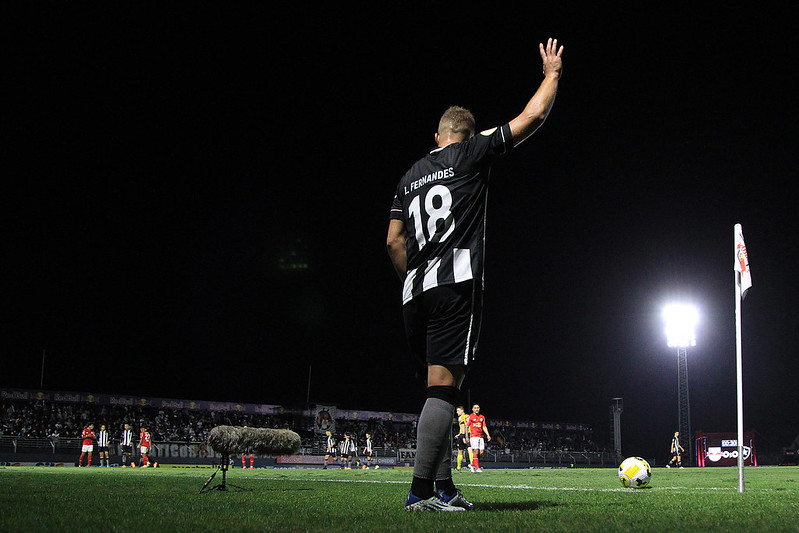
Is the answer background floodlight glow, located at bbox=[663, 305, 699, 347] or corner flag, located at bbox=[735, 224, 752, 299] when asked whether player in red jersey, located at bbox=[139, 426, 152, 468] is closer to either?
corner flag, located at bbox=[735, 224, 752, 299]

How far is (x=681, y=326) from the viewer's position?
40938mm

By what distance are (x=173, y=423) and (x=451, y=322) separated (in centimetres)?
4305

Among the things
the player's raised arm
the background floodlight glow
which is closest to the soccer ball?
the player's raised arm

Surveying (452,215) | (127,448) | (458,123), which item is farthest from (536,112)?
(127,448)

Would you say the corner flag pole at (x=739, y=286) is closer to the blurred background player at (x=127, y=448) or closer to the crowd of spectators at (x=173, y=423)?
the blurred background player at (x=127, y=448)

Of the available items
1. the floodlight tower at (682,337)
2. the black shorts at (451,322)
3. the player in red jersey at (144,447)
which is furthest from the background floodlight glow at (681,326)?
the black shorts at (451,322)

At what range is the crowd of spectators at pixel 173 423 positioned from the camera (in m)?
35.8

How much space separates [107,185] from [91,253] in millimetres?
4449

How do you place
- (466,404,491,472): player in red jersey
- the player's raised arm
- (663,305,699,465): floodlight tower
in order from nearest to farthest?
the player's raised arm
(466,404,491,472): player in red jersey
(663,305,699,465): floodlight tower

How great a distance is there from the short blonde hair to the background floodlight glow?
132ft

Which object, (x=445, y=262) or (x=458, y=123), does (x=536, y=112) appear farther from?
(x=445, y=262)

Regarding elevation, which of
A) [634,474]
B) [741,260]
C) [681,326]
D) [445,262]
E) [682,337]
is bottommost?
[634,474]

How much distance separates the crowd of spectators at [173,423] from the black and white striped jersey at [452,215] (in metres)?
29.8

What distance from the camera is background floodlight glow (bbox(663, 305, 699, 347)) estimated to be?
40.7 meters
